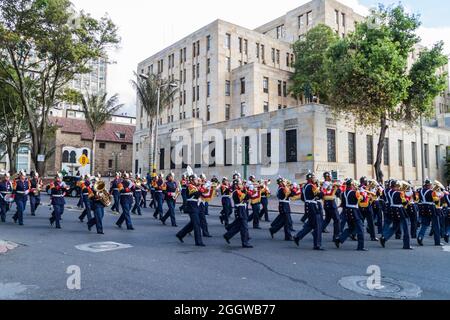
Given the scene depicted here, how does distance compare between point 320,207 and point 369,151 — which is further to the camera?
point 369,151

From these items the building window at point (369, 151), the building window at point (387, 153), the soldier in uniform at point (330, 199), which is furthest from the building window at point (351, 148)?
the soldier in uniform at point (330, 199)

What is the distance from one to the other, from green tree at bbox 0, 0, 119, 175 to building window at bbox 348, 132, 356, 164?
21.0 m

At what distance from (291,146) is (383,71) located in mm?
10431

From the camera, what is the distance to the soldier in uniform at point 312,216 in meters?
9.73

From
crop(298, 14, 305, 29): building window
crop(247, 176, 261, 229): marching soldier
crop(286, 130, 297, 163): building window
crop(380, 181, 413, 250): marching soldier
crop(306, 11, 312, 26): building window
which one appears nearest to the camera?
crop(380, 181, 413, 250): marching soldier

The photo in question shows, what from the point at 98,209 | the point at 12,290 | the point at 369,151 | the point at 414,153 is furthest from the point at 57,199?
the point at 414,153

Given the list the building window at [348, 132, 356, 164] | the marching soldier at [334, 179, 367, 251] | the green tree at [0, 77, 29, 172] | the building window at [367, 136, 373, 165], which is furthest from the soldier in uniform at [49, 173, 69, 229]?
the building window at [367, 136, 373, 165]

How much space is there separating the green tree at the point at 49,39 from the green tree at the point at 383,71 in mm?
16546

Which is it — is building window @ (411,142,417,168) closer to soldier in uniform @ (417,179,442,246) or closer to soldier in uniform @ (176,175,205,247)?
soldier in uniform @ (417,179,442,246)

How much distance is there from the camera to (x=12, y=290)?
19.0ft

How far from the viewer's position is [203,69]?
2028 inches

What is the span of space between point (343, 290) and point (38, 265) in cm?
575

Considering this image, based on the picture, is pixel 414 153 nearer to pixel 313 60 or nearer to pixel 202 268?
pixel 313 60

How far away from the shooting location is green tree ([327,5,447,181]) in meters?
23.9
